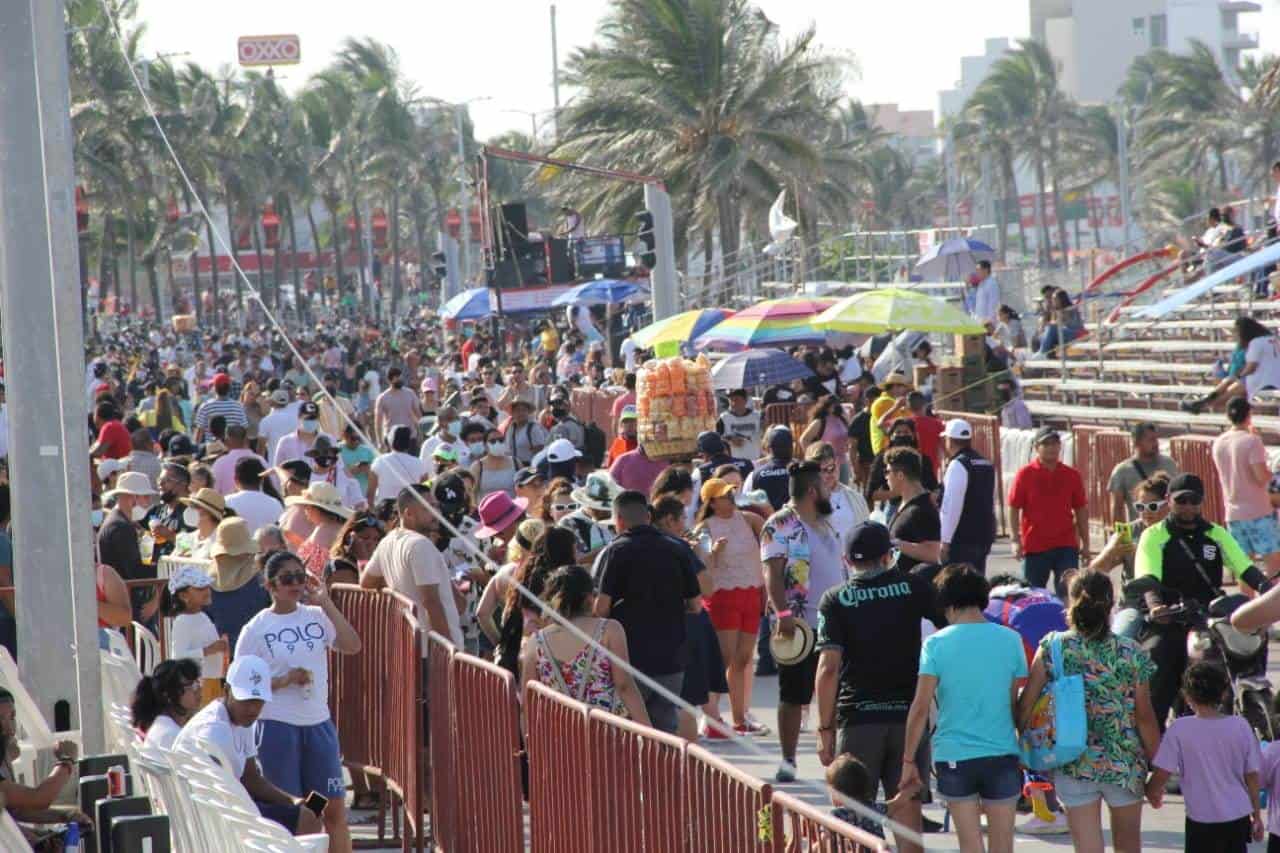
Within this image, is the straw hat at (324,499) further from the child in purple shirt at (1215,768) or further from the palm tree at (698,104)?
the palm tree at (698,104)

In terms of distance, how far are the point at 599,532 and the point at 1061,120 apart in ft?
311

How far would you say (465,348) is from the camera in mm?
42188

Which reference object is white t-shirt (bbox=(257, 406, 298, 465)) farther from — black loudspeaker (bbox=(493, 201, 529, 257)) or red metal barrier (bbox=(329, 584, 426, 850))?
black loudspeaker (bbox=(493, 201, 529, 257))

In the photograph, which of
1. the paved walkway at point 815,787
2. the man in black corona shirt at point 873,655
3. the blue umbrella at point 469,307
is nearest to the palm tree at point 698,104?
the blue umbrella at point 469,307

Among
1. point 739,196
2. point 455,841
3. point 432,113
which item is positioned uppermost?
point 432,113

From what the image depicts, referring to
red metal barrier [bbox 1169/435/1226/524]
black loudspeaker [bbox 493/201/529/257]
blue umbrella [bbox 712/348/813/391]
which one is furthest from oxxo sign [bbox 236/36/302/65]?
red metal barrier [bbox 1169/435/1226/524]

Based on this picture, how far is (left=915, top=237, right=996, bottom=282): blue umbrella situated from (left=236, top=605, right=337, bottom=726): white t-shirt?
89.5ft

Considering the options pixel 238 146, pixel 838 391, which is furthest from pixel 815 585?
pixel 238 146

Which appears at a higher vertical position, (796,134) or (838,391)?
(796,134)

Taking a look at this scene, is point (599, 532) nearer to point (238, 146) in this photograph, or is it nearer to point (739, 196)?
point (739, 196)

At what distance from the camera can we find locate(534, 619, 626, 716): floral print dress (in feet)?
26.3

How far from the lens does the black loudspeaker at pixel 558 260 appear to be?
145ft

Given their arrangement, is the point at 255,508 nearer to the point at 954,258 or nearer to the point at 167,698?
the point at 167,698

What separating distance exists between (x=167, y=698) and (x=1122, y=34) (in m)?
145
